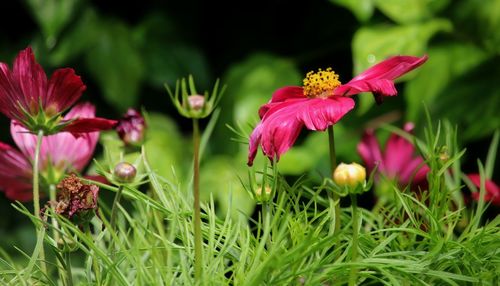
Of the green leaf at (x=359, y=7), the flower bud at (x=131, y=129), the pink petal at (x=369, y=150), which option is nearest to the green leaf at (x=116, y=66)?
the green leaf at (x=359, y=7)

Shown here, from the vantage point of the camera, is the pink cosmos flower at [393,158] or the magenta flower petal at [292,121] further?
the pink cosmos flower at [393,158]

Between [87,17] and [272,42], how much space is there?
0.31 metres

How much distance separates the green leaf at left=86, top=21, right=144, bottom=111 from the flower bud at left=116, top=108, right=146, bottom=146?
0.80 meters

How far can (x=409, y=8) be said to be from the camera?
1.16 metres

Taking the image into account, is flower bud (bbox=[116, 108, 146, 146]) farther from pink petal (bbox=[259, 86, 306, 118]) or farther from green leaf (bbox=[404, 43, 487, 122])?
green leaf (bbox=[404, 43, 487, 122])

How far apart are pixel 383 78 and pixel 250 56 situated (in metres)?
0.88

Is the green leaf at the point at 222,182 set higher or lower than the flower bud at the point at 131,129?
lower

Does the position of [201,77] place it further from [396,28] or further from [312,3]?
[396,28]

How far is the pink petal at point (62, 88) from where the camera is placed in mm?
433

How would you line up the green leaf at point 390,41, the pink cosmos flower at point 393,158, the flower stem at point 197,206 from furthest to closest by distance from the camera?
1. the green leaf at point 390,41
2. the pink cosmos flower at point 393,158
3. the flower stem at point 197,206

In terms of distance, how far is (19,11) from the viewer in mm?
1506

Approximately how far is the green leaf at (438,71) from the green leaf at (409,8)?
5 centimetres

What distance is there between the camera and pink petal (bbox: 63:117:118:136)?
0.43 meters

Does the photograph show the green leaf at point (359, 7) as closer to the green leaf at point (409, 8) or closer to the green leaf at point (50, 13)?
the green leaf at point (409, 8)
